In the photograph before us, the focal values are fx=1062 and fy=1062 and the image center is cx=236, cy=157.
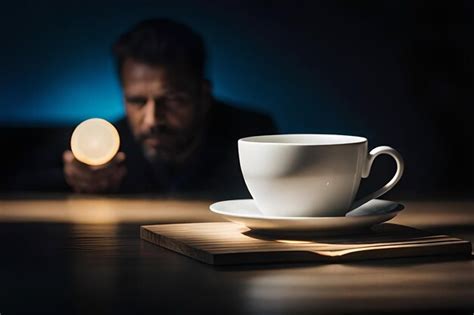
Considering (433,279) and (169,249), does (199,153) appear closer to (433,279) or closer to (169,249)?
(169,249)

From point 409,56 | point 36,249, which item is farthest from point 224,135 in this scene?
point 36,249

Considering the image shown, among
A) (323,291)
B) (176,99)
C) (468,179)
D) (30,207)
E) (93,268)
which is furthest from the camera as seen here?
(468,179)

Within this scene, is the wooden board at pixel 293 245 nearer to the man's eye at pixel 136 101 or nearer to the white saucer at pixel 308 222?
the white saucer at pixel 308 222

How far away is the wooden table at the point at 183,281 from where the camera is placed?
0.91m

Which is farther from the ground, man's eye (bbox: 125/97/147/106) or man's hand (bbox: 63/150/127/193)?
man's eye (bbox: 125/97/147/106)

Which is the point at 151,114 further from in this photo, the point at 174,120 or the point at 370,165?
the point at 370,165

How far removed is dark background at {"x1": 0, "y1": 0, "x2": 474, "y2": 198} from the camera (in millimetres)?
3375

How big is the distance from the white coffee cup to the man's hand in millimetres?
1298

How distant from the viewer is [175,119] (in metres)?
3.45

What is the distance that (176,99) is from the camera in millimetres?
3445

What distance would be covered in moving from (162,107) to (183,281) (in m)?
2.43

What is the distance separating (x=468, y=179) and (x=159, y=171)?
3.59 ft

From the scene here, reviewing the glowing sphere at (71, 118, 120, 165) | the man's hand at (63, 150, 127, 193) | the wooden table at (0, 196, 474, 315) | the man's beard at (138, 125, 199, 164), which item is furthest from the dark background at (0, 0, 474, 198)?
the wooden table at (0, 196, 474, 315)

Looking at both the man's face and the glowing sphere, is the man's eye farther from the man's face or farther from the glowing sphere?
the glowing sphere
